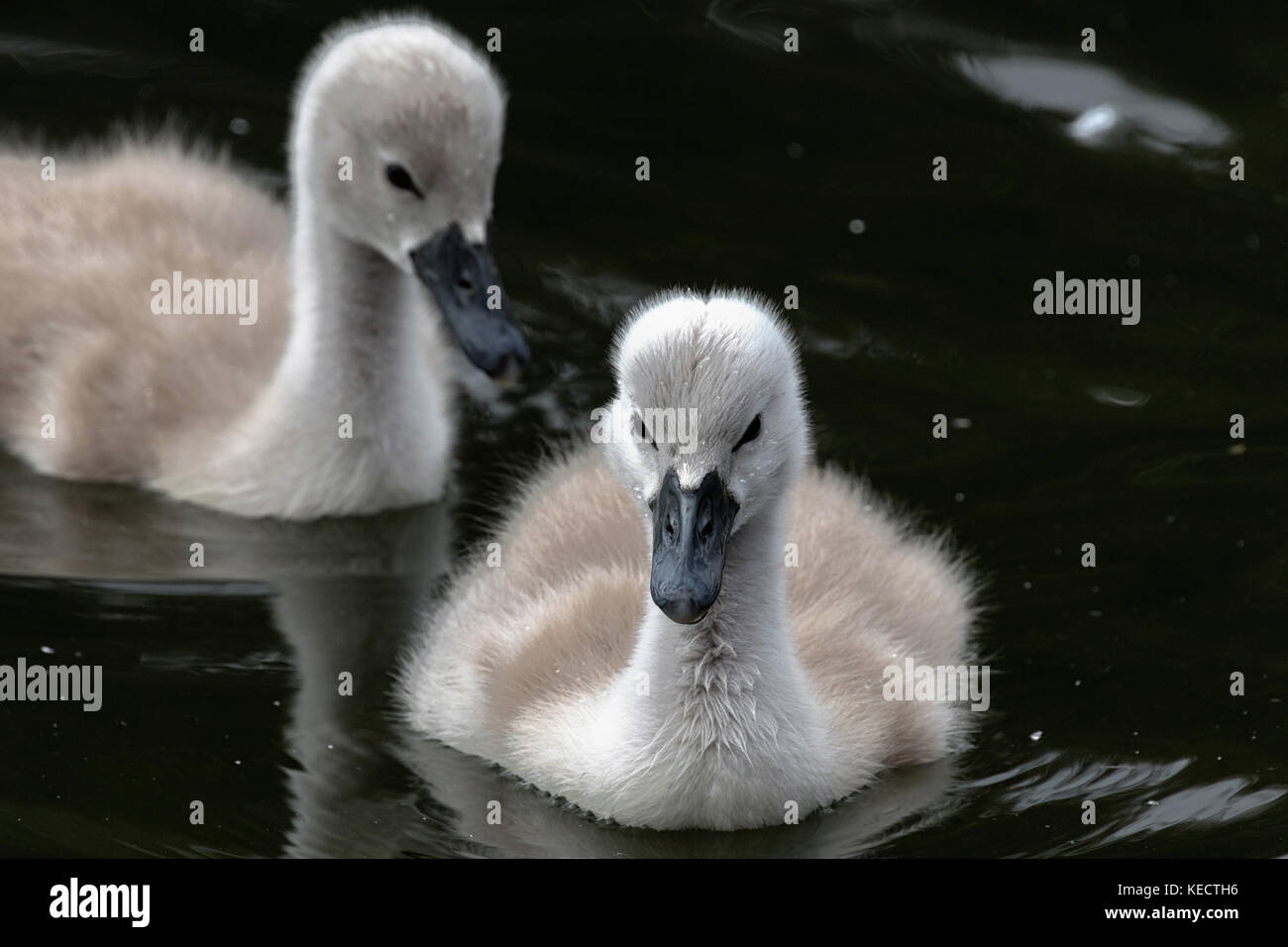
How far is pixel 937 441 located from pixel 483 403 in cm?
146

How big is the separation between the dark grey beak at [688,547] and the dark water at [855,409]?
70 cm

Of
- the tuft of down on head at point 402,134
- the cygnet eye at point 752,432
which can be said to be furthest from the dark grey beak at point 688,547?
the tuft of down on head at point 402,134

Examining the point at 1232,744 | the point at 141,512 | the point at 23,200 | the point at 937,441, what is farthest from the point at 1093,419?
the point at 23,200

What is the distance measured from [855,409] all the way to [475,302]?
4.51 ft

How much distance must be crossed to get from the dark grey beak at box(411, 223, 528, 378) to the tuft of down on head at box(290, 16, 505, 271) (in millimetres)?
50

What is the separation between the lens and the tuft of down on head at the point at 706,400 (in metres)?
5.46
